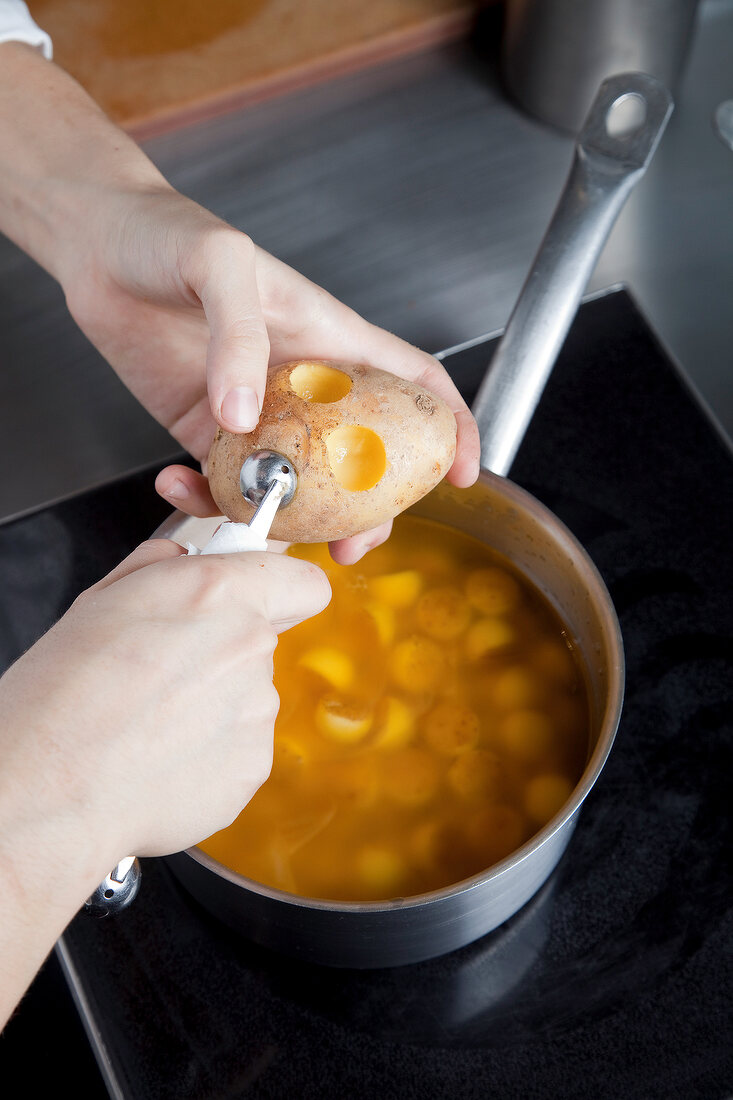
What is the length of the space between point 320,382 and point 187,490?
0.46ft

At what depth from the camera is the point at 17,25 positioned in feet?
3.16

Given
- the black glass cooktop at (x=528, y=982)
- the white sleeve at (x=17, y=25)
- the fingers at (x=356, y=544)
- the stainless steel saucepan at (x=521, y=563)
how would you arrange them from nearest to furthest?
1. the stainless steel saucepan at (x=521, y=563)
2. the black glass cooktop at (x=528, y=982)
3. the fingers at (x=356, y=544)
4. the white sleeve at (x=17, y=25)

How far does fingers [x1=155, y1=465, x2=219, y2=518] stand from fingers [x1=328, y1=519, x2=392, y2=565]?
0.36 ft

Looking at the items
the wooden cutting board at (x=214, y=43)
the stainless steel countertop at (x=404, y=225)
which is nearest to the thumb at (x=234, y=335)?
the stainless steel countertop at (x=404, y=225)

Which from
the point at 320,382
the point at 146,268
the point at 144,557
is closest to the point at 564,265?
the point at 320,382

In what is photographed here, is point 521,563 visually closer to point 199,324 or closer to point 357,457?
point 357,457

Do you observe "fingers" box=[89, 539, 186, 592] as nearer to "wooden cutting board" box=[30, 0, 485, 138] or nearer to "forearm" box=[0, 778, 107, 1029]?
"forearm" box=[0, 778, 107, 1029]

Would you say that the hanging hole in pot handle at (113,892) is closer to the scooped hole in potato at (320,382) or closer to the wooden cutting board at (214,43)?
the scooped hole in potato at (320,382)

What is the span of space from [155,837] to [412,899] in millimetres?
160

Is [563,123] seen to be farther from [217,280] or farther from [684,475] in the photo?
[217,280]

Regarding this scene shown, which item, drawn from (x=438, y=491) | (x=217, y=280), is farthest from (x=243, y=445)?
(x=438, y=491)

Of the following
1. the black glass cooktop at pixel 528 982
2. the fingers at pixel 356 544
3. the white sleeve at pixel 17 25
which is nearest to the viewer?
the black glass cooktop at pixel 528 982

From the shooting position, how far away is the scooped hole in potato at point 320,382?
2.48 feet

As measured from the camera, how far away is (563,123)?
124 cm
